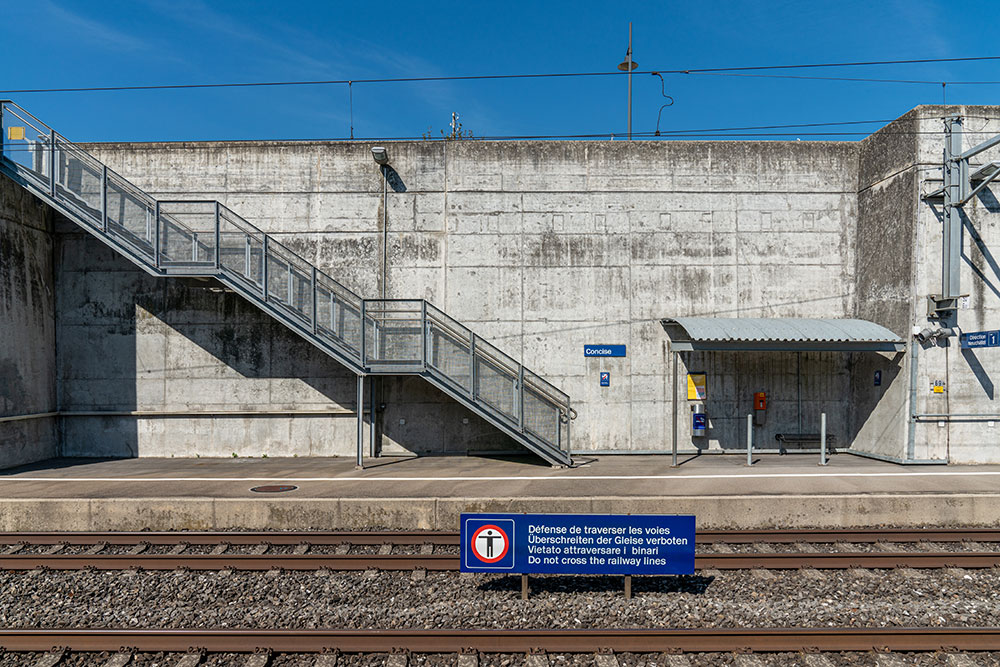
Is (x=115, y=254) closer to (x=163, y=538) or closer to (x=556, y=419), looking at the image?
(x=163, y=538)

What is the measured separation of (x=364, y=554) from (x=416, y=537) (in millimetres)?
911

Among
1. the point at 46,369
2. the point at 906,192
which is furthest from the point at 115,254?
the point at 906,192

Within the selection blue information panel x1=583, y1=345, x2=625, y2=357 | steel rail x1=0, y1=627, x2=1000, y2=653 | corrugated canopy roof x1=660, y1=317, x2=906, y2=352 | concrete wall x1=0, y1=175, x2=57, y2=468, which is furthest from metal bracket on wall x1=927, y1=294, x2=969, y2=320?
concrete wall x1=0, y1=175, x2=57, y2=468

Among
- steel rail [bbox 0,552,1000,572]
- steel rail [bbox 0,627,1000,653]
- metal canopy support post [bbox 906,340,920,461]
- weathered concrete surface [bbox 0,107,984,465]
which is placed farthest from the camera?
weathered concrete surface [bbox 0,107,984,465]

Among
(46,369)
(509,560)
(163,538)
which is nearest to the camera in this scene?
(509,560)

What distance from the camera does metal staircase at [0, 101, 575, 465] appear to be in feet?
44.0

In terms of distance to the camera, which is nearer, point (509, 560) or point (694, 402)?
point (509, 560)

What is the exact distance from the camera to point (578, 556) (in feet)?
24.0

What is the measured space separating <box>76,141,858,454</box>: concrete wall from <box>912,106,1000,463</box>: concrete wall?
6.69 ft

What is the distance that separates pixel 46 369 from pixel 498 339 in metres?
11.9

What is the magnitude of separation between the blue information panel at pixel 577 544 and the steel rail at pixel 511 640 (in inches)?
36.6

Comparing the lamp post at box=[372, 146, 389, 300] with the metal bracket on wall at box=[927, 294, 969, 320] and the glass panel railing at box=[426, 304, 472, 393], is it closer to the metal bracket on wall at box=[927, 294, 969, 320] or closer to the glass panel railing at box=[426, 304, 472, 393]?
the glass panel railing at box=[426, 304, 472, 393]

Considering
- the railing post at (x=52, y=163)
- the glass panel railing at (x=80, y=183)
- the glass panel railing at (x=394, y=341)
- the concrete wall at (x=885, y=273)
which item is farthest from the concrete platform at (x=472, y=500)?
the railing post at (x=52, y=163)

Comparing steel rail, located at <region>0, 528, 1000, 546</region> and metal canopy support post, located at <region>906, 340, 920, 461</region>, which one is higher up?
metal canopy support post, located at <region>906, 340, 920, 461</region>
